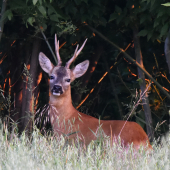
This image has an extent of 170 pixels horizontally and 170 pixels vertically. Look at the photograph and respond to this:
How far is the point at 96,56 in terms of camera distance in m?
6.51

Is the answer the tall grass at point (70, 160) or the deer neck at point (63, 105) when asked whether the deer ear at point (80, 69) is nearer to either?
the deer neck at point (63, 105)

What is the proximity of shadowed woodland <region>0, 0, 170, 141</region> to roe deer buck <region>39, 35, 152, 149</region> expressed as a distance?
0.23 metres

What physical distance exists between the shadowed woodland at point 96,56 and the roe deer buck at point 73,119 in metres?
0.23

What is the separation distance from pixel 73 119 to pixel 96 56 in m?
2.05

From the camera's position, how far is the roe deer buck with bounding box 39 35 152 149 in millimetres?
4434

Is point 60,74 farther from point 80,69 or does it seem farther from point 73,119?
point 73,119

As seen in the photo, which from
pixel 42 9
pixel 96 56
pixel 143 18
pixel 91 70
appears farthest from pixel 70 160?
pixel 96 56

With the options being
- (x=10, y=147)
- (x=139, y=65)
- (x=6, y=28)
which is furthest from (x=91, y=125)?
(x=6, y=28)

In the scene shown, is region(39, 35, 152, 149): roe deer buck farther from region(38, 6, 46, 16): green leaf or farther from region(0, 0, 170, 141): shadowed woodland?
→ region(38, 6, 46, 16): green leaf

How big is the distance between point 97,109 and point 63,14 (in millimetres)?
2739

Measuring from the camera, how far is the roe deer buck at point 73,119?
4.43m

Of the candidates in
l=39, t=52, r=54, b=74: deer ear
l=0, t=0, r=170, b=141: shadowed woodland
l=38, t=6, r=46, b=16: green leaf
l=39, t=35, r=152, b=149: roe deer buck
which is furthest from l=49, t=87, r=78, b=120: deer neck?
l=38, t=6, r=46, b=16: green leaf

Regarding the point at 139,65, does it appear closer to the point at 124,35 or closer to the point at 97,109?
the point at 124,35

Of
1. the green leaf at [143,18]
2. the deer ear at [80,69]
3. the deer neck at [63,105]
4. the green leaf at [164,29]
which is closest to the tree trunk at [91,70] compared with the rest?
the deer ear at [80,69]
